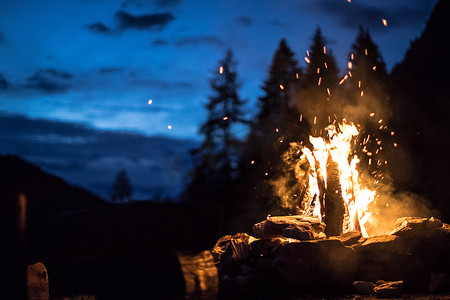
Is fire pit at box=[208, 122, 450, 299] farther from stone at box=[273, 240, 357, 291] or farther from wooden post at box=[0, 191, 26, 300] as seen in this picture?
wooden post at box=[0, 191, 26, 300]

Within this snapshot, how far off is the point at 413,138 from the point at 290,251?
13.9 m

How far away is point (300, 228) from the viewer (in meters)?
8.64

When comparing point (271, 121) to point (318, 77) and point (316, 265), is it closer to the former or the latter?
point (318, 77)

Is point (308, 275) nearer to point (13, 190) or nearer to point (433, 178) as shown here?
point (13, 190)

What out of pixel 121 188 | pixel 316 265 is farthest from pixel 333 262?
pixel 121 188

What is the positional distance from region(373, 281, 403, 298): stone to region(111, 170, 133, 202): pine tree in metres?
79.0

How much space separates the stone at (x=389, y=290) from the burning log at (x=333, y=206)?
7.11 feet

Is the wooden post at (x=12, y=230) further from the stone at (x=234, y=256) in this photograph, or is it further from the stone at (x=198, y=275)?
the stone at (x=234, y=256)

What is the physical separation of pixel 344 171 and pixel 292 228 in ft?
8.58

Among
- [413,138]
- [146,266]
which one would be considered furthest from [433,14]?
[146,266]

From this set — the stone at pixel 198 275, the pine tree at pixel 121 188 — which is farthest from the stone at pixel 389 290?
the pine tree at pixel 121 188

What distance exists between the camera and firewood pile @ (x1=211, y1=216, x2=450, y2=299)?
7629 mm

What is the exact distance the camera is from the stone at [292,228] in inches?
337

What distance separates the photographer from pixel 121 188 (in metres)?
85.6
